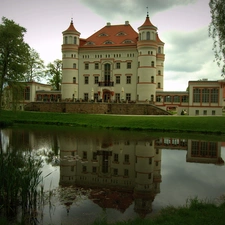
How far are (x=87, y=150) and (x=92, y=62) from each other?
3413 cm

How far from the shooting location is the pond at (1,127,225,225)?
24.8ft

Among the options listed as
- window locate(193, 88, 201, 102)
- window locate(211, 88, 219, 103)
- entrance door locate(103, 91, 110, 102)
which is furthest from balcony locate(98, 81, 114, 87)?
window locate(211, 88, 219, 103)

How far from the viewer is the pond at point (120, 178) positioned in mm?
7547

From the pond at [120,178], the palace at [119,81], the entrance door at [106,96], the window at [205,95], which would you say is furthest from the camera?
the entrance door at [106,96]

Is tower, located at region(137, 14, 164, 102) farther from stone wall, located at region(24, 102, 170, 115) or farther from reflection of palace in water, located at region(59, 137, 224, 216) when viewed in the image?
reflection of palace in water, located at region(59, 137, 224, 216)

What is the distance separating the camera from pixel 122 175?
11352 mm

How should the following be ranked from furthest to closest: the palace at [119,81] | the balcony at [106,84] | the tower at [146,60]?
the balcony at [106,84] < the tower at [146,60] < the palace at [119,81]

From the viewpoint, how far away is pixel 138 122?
30969mm

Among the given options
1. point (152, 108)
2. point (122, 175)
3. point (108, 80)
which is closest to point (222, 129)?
point (152, 108)

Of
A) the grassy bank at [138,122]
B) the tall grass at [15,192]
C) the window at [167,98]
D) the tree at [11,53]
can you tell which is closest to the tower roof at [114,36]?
the window at [167,98]

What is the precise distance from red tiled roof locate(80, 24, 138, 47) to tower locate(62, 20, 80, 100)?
2.65 metres

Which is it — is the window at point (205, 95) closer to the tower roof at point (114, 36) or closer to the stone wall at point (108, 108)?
the stone wall at point (108, 108)

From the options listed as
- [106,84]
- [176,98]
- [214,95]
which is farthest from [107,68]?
[214,95]

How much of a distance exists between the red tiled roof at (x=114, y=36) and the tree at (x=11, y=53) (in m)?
19.7
